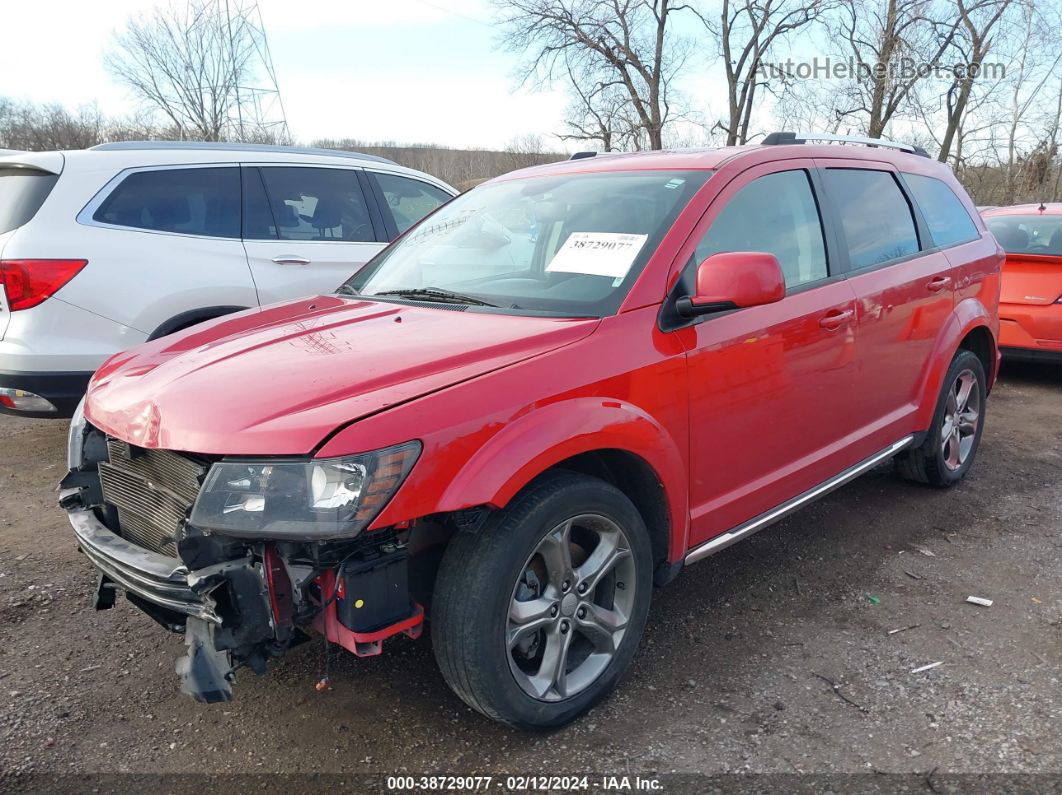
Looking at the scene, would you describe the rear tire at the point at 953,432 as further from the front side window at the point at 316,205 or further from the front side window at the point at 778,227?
the front side window at the point at 316,205

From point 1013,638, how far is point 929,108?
23.2m

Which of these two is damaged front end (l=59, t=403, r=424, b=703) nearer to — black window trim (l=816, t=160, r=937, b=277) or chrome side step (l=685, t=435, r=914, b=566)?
chrome side step (l=685, t=435, r=914, b=566)

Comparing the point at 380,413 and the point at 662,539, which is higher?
the point at 380,413

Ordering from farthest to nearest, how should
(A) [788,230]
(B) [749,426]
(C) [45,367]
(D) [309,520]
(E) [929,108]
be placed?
(E) [929,108], (C) [45,367], (A) [788,230], (B) [749,426], (D) [309,520]

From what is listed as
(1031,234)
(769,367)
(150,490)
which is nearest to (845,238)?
(769,367)

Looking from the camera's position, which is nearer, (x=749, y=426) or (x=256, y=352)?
(x=256, y=352)

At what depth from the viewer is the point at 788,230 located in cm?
323

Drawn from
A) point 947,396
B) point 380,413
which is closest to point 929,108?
point 947,396

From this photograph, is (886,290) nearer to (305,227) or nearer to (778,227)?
(778,227)

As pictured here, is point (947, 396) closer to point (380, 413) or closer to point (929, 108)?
point (380, 413)

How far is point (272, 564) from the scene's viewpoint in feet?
6.57

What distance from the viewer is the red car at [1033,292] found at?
21.7 feet

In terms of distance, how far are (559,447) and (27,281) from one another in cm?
338

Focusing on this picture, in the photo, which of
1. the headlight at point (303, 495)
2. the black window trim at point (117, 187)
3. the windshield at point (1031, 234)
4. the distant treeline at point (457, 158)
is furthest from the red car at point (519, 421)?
the distant treeline at point (457, 158)
